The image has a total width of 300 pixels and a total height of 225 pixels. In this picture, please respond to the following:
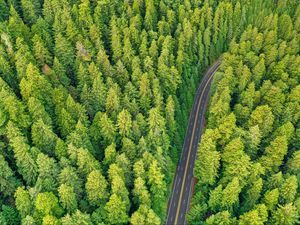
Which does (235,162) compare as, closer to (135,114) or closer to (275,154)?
(275,154)

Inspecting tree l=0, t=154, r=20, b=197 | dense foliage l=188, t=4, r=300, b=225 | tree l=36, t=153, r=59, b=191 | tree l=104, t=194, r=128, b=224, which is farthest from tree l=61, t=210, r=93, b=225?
dense foliage l=188, t=4, r=300, b=225

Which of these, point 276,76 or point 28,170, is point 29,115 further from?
point 276,76

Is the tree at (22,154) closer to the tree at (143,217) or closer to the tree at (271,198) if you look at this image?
the tree at (143,217)

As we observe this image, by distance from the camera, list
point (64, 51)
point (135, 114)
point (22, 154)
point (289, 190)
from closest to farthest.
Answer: point (22, 154) → point (289, 190) → point (135, 114) → point (64, 51)

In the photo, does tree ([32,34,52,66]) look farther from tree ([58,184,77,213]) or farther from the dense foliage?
the dense foliage

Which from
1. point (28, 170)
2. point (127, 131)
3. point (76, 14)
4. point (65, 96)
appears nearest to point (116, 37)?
point (76, 14)

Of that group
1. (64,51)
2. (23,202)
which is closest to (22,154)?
(23,202)

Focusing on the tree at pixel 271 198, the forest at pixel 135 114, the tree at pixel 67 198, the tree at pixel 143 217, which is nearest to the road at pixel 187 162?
the forest at pixel 135 114
